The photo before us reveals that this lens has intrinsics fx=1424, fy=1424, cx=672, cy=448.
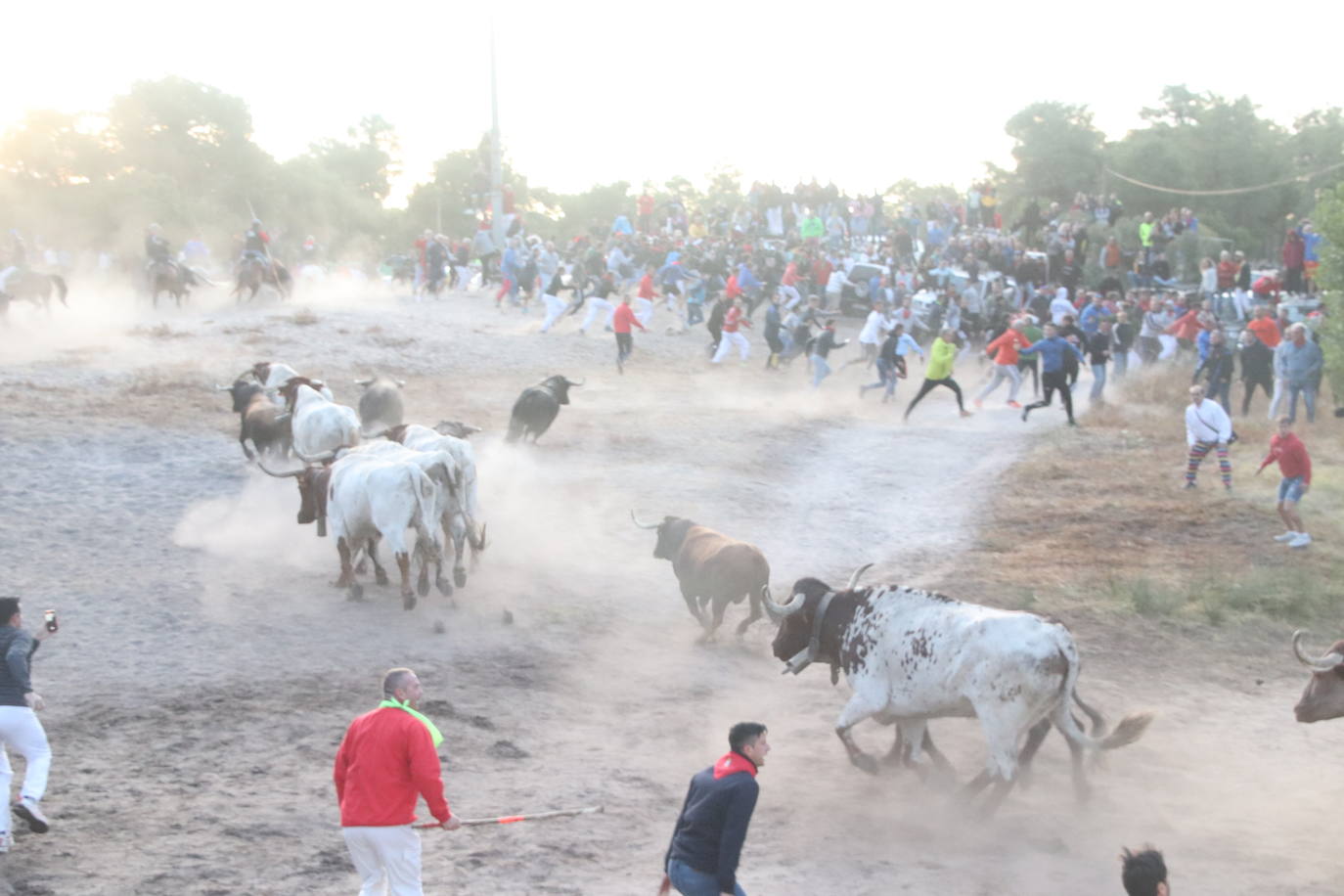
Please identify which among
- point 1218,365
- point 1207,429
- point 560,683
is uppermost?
point 1218,365

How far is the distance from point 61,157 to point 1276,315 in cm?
4769

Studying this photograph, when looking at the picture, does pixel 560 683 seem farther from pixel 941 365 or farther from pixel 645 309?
pixel 645 309

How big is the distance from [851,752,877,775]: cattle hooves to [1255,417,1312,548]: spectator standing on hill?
8421mm

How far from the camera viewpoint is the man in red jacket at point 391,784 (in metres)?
6.79

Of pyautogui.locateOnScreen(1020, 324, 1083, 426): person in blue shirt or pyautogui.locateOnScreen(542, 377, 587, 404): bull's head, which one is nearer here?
pyautogui.locateOnScreen(542, 377, 587, 404): bull's head

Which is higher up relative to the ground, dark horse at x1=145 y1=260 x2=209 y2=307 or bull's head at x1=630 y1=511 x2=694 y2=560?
dark horse at x1=145 y1=260 x2=209 y2=307

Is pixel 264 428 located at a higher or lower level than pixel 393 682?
lower

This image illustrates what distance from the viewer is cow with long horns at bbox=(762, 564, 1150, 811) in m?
8.91

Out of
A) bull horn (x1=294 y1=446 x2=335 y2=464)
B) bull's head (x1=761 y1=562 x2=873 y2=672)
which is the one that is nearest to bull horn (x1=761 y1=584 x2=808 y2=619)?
bull's head (x1=761 y1=562 x2=873 y2=672)

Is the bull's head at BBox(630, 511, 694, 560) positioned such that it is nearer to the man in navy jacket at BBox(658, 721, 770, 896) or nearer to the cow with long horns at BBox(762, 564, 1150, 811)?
the cow with long horns at BBox(762, 564, 1150, 811)

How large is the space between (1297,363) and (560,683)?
14.5m

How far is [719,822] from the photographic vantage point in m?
6.36

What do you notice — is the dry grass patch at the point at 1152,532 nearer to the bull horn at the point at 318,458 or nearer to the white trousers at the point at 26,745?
the bull horn at the point at 318,458

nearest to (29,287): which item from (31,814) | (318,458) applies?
(318,458)
